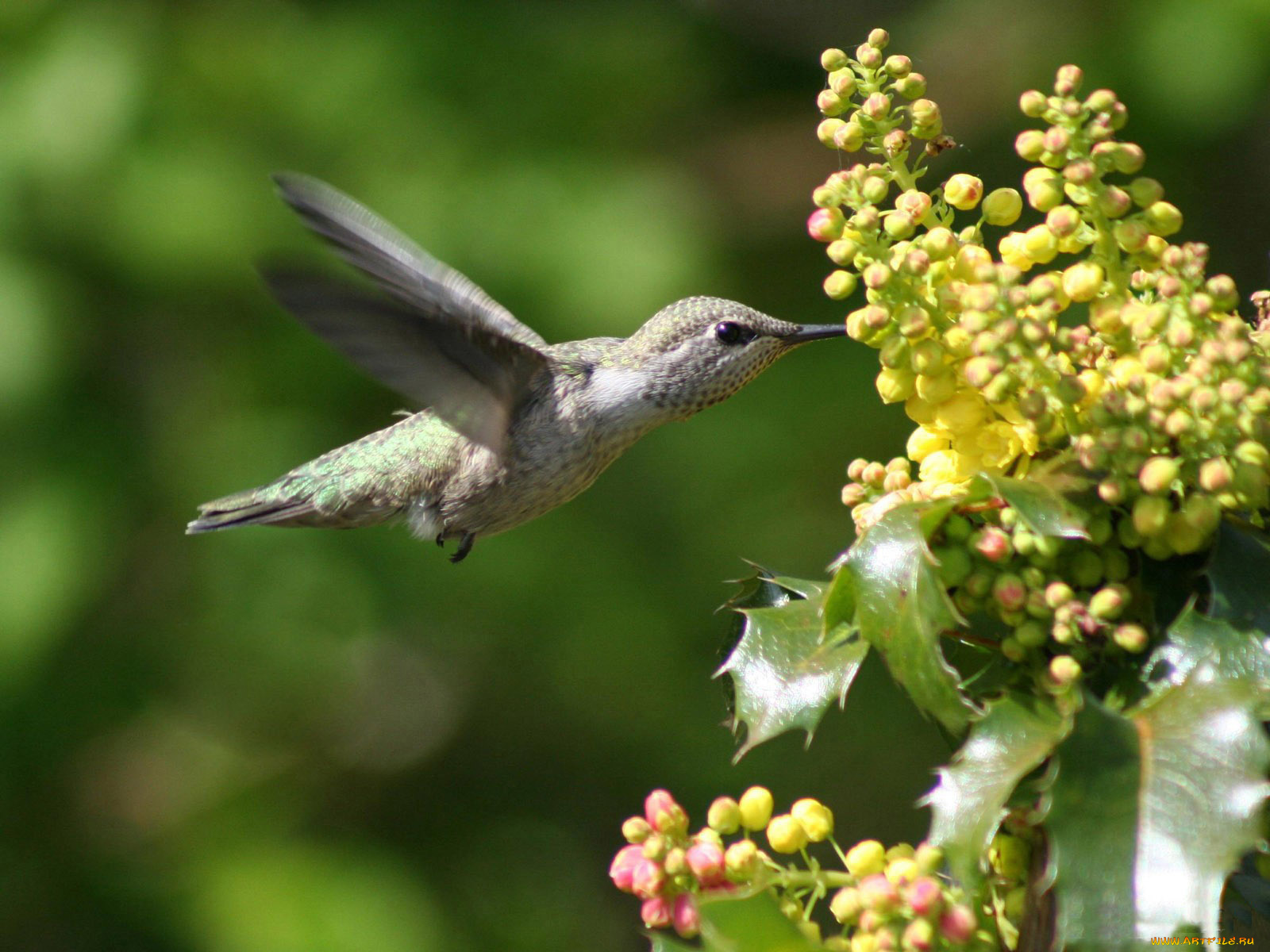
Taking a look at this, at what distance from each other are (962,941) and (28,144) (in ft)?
10.5

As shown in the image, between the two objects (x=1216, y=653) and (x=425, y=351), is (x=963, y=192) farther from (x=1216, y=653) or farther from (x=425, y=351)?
(x=425, y=351)

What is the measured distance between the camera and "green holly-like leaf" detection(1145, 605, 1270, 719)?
102 centimetres

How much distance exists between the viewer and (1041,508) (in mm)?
1029

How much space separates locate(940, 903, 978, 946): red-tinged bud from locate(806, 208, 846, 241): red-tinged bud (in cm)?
57

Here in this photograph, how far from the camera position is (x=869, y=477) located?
4.14 ft

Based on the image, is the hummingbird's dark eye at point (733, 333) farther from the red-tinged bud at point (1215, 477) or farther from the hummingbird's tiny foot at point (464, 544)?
the red-tinged bud at point (1215, 477)

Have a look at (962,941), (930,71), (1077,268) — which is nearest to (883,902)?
(962,941)

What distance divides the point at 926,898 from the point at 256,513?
1566 millimetres

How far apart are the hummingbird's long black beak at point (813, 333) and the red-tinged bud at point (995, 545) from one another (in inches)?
31.6

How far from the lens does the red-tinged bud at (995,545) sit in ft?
3.60

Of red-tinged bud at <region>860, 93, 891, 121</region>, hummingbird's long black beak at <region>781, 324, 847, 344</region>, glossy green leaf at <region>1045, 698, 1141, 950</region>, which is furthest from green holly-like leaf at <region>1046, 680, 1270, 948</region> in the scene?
hummingbird's long black beak at <region>781, 324, 847, 344</region>

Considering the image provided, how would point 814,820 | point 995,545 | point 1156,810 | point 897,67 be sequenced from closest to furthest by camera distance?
point 1156,810
point 995,545
point 897,67
point 814,820

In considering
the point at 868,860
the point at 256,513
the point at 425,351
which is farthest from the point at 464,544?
the point at 868,860

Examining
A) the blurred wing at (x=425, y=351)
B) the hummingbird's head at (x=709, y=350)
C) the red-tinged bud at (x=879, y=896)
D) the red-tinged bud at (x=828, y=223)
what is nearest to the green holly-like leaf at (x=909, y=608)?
the red-tinged bud at (x=879, y=896)
